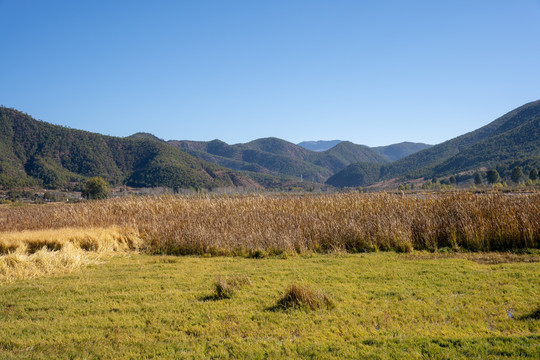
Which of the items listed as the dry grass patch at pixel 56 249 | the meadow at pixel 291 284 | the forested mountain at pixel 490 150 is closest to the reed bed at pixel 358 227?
the meadow at pixel 291 284

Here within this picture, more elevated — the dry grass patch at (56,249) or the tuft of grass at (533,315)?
the dry grass patch at (56,249)

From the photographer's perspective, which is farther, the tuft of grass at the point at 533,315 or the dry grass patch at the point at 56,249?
the dry grass patch at the point at 56,249

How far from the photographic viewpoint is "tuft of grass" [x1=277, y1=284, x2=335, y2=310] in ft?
17.4

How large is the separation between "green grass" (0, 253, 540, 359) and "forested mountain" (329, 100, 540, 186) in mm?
72357

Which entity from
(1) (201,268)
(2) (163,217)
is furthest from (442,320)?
(2) (163,217)

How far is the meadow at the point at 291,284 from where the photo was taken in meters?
4.22

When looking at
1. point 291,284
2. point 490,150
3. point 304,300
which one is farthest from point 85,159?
point 490,150

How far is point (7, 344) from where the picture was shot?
14.3 ft

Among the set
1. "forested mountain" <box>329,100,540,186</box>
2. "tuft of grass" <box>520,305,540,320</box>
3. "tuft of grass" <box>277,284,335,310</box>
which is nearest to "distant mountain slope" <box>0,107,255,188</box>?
"forested mountain" <box>329,100,540,186</box>

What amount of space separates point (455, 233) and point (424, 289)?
17.0ft

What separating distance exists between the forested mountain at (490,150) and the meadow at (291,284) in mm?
67875

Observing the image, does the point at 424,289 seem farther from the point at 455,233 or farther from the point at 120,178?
the point at 120,178

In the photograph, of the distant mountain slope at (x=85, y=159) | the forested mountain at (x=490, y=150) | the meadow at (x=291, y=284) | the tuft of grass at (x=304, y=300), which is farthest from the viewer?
the forested mountain at (x=490, y=150)

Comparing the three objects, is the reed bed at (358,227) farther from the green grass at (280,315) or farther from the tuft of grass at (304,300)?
the tuft of grass at (304,300)
